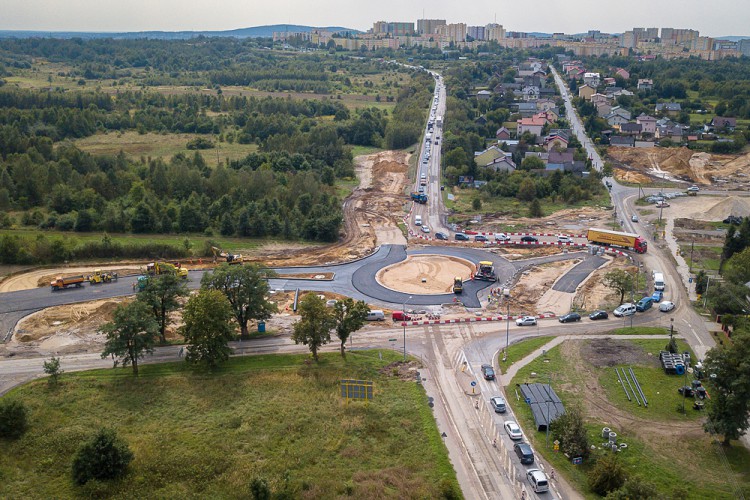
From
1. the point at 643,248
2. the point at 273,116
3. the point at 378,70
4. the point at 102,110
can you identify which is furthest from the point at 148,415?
the point at 378,70

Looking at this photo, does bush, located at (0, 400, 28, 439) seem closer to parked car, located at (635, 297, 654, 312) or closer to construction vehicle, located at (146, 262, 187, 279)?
construction vehicle, located at (146, 262, 187, 279)

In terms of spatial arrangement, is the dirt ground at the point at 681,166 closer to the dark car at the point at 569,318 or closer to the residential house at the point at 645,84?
the dark car at the point at 569,318

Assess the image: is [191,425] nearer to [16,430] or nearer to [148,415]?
[148,415]

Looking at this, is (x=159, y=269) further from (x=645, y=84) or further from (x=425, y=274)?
(x=645, y=84)

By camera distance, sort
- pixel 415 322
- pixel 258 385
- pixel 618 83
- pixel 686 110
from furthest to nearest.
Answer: pixel 618 83 → pixel 686 110 → pixel 415 322 → pixel 258 385

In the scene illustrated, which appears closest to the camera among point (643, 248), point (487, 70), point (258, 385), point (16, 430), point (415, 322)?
point (16, 430)

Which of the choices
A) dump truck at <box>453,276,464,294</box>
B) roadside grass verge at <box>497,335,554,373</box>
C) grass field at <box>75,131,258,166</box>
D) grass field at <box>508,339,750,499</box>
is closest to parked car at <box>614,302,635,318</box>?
roadside grass verge at <box>497,335,554,373</box>
